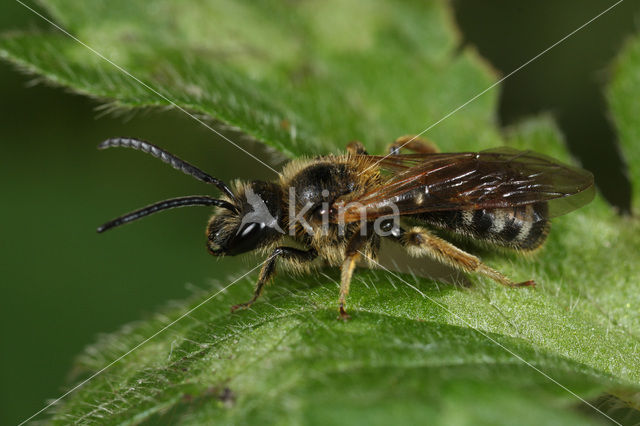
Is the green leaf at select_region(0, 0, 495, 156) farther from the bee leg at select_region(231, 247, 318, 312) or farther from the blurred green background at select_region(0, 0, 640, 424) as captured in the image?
the blurred green background at select_region(0, 0, 640, 424)

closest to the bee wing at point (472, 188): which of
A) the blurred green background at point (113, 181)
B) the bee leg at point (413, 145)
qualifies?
the bee leg at point (413, 145)

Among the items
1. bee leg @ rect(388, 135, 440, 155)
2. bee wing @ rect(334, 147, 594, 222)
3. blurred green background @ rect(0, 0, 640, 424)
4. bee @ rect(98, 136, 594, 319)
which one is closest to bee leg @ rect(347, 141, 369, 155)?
bee @ rect(98, 136, 594, 319)

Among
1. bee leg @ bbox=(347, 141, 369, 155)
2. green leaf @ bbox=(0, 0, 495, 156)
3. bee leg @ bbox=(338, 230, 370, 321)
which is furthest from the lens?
bee leg @ bbox=(347, 141, 369, 155)

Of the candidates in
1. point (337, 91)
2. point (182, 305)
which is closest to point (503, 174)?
point (337, 91)

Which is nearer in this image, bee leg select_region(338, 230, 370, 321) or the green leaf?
bee leg select_region(338, 230, 370, 321)

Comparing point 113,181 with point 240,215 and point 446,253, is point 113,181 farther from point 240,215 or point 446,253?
point 446,253

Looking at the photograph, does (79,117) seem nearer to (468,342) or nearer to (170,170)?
(170,170)

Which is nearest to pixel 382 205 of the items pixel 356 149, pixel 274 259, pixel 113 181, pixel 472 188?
pixel 472 188
